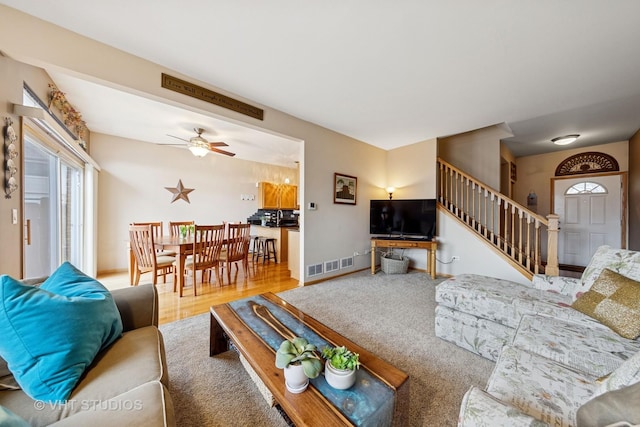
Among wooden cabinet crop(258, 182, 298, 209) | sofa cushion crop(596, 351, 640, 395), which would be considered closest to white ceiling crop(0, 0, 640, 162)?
sofa cushion crop(596, 351, 640, 395)

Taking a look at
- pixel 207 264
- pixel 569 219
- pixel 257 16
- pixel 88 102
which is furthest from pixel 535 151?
pixel 88 102

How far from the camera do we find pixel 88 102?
2879 millimetres

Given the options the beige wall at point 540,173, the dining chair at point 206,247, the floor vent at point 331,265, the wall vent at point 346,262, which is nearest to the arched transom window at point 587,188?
the beige wall at point 540,173

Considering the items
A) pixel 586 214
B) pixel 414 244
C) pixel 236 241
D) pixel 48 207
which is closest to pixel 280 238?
pixel 236 241

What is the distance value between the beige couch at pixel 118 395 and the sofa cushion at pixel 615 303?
92.0 inches

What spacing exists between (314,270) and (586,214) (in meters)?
5.74

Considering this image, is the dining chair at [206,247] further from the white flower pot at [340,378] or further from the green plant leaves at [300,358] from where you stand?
the white flower pot at [340,378]

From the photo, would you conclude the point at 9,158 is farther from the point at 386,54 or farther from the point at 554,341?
the point at 554,341

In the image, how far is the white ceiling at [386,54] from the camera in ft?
5.20

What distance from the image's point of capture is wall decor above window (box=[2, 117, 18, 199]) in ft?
5.11

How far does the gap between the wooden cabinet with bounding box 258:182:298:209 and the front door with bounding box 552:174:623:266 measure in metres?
6.31

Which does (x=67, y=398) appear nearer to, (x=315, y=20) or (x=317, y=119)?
(x=315, y=20)

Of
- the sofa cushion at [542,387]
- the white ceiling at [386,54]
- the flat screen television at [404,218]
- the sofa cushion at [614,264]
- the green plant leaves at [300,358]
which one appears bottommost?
the sofa cushion at [542,387]

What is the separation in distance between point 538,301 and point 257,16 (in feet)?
9.72
